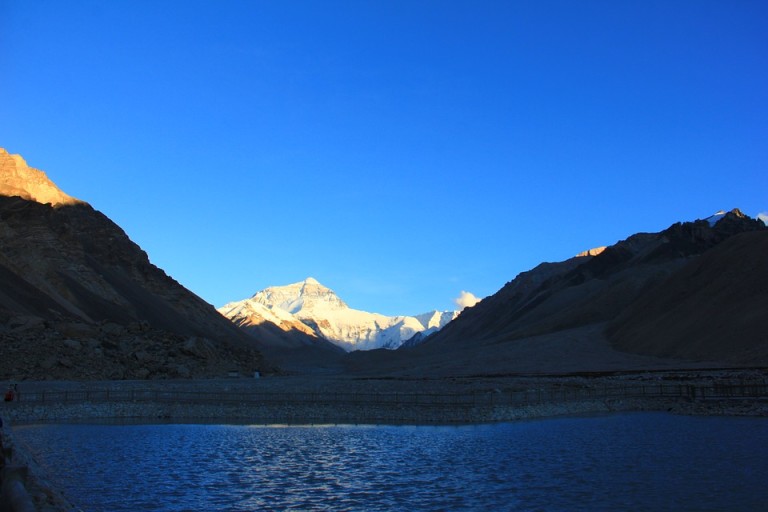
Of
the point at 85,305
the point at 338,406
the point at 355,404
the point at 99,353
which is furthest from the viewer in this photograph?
the point at 85,305

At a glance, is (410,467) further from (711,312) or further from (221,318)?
(221,318)

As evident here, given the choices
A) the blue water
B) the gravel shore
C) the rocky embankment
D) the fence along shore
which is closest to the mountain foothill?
the rocky embankment

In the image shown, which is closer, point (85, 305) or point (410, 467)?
point (410, 467)

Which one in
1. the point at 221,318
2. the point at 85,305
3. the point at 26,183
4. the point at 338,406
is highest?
the point at 26,183

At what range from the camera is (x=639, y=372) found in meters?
67.1

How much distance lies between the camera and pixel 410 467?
2302cm

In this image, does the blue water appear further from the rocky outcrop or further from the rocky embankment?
the rocky outcrop

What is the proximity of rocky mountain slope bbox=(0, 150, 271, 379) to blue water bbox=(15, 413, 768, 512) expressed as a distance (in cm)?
2991

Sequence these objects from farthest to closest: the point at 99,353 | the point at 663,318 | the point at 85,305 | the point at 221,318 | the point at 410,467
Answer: the point at 221,318 < the point at 85,305 < the point at 663,318 < the point at 99,353 < the point at 410,467

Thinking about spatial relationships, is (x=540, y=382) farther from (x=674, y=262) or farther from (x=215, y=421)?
(x=674, y=262)

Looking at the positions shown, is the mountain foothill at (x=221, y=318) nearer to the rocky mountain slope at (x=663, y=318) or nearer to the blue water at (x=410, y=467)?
the rocky mountain slope at (x=663, y=318)

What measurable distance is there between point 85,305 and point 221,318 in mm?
60794

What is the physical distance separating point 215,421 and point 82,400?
9.55m

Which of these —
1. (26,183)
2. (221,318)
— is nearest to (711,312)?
(221,318)
